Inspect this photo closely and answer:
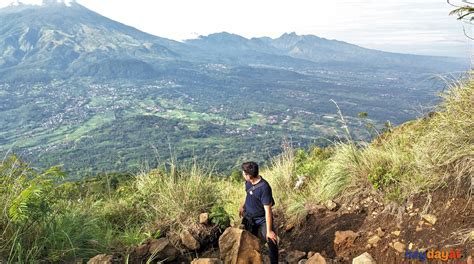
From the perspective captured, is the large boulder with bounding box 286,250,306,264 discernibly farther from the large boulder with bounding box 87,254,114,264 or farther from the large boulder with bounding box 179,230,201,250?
the large boulder with bounding box 87,254,114,264

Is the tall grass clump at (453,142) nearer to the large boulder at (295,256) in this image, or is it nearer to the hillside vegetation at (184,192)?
the hillside vegetation at (184,192)

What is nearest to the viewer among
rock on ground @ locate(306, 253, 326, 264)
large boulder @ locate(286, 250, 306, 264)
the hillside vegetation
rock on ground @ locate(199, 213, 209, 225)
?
the hillside vegetation

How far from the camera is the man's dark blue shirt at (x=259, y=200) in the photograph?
484cm

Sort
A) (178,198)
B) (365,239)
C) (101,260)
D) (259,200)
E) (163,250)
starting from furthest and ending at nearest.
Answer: (178,198)
(259,200)
(365,239)
(163,250)
(101,260)

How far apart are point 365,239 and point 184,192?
251cm

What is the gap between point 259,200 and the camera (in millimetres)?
4977

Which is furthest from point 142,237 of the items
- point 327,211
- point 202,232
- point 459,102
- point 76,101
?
point 76,101

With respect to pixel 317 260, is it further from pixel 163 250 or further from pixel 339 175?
pixel 339 175

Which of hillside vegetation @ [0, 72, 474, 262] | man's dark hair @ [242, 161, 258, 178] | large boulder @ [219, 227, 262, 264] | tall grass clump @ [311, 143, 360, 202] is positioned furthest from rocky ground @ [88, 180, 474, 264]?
man's dark hair @ [242, 161, 258, 178]

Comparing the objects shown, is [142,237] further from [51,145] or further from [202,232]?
[51,145]

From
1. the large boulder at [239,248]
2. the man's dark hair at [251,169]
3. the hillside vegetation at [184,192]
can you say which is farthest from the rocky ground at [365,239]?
the man's dark hair at [251,169]

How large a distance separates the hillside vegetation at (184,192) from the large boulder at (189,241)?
0.11 metres

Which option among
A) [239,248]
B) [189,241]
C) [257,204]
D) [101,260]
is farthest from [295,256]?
[101,260]

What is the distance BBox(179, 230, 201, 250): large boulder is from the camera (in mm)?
5031
